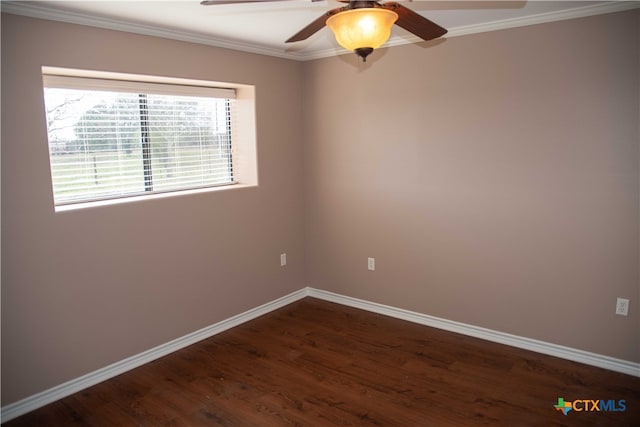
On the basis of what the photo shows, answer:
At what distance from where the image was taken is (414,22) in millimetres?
1862

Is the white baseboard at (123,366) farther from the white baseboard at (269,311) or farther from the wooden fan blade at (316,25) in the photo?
the wooden fan blade at (316,25)

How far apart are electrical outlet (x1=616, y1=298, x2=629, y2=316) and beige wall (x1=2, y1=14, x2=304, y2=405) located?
2629mm

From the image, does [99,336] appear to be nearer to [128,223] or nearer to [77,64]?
[128,223]

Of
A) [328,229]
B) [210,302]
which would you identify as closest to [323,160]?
[328,229]

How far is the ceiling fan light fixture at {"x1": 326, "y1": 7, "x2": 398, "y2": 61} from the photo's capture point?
5.35ft

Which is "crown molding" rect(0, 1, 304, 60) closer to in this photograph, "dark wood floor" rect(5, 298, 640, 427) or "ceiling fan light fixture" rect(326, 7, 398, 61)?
"ceiling fan light fixture" rect(326, 7, 398, 61)

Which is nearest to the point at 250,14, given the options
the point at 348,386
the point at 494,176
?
the point at 494,176

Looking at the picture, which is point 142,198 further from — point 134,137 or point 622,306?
point 622,306

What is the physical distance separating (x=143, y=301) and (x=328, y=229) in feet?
5.85

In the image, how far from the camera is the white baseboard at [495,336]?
115 inches

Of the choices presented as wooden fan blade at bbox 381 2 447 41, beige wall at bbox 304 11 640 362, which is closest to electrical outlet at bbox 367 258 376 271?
beige wall at bbox 304 11 640 362

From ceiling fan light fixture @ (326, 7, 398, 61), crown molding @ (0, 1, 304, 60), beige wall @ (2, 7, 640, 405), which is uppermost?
crown molding @ (0, 1, 304, 60)

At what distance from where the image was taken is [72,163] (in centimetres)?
291

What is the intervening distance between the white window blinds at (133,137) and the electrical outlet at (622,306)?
3046 millimetres
